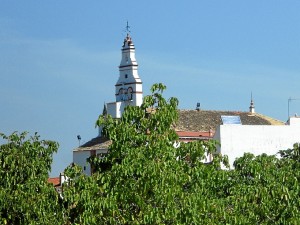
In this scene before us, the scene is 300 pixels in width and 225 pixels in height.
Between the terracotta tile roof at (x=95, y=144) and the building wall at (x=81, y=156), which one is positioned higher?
the terracotta tile roof at (x=95, y=144)

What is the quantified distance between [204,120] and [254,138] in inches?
660

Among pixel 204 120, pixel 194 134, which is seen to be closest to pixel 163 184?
pixel 194 134

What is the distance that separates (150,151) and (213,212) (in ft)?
6.52

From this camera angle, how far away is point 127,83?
75875mm

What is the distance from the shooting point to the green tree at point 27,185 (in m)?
24.8

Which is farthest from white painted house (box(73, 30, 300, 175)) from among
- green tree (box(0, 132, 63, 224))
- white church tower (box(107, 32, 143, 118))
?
green tree (box(0, 132, 63, 224))

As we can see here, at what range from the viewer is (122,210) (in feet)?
76.2

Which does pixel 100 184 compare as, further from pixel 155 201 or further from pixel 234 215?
pixel 234 215

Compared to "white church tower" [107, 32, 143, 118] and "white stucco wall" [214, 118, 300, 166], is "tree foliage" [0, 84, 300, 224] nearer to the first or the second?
"white stucco wall" [214, 118, 300, 166]

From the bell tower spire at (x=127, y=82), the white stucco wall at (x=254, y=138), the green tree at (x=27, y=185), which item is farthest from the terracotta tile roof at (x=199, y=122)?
the green tree at (x=27, y=185)

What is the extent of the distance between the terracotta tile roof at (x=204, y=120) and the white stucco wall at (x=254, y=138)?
13.4m

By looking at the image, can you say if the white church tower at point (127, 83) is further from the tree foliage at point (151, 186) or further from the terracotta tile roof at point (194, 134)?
the tree foliage at point (151, 186)

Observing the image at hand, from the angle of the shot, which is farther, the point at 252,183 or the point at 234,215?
the point at 252,183

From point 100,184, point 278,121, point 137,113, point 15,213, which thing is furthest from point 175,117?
point 278,121
